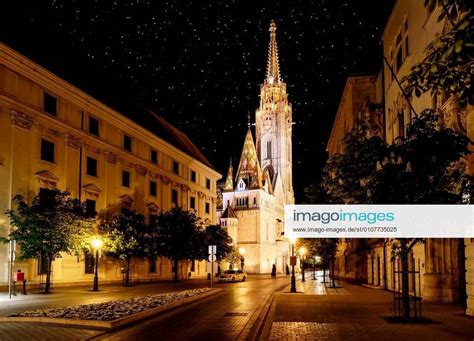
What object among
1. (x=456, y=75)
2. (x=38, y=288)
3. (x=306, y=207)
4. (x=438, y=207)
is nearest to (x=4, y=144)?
(x=38, y=288)

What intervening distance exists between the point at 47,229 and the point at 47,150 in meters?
7.57

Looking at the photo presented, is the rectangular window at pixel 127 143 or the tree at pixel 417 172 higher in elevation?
the rectangular window at pixel 127 143

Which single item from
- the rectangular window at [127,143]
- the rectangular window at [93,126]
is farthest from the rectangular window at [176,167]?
the rectangular window at [93,126]

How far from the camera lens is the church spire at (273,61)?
129875mm

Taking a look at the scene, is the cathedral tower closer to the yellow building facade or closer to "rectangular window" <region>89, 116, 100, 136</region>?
the yellow building facade

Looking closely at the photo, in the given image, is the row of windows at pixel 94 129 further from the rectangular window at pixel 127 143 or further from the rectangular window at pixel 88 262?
the rectangular window at pixel 88 262

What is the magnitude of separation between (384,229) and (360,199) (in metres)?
1.23

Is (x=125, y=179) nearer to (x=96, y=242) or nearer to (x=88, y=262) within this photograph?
(x=88, y=262)

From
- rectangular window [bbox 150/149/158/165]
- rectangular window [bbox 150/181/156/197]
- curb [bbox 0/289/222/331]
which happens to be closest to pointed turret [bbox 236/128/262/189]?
rectangular window [bbox 150/149/158/165]

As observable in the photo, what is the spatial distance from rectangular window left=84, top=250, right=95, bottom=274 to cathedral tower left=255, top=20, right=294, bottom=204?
271ft

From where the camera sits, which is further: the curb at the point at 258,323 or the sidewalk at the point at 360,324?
the curb at the point at 258,323

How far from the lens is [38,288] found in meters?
34.2

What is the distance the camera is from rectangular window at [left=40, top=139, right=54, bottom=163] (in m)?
36.8

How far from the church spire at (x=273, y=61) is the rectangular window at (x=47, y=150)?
313ft
